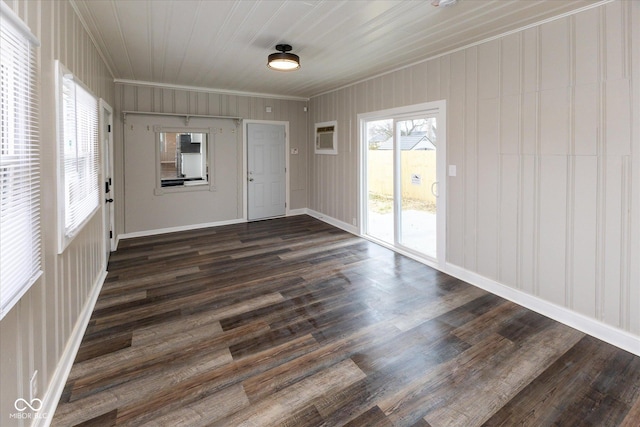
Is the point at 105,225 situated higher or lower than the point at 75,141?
lower

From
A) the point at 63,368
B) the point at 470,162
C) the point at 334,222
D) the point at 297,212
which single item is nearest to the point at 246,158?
the point at 297,212

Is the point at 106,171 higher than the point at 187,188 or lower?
higher

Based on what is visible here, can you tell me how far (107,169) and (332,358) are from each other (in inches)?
158

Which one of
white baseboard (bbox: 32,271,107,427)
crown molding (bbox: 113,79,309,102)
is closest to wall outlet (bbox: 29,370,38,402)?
white baseboard (bbox: 32,271,107,427)

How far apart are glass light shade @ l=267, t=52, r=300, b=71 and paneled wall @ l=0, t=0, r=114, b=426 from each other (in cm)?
179

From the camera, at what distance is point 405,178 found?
15.6 feet

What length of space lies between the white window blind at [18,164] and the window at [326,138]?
16.6 ft

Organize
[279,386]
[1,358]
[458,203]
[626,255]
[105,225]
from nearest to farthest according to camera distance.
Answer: [1,358], [279,386], [626,255], [458,203], [105,225]

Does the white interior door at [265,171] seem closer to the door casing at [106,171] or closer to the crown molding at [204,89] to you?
the crown molding at [204,89]

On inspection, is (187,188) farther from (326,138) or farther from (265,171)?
(326,138)

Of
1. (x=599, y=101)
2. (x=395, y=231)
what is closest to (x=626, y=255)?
(x=599, y=101)

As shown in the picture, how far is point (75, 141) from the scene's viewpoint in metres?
2.57

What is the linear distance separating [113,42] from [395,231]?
430 cm

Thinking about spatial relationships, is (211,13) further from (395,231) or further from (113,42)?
(395,231)
